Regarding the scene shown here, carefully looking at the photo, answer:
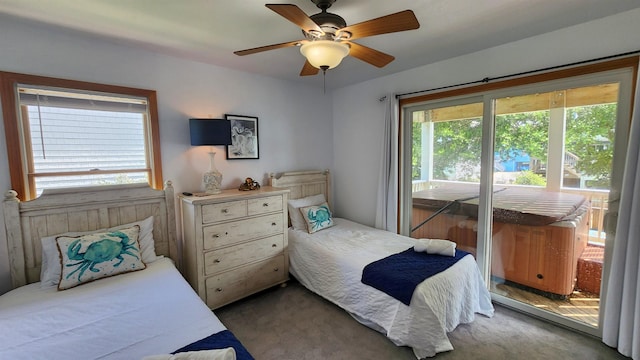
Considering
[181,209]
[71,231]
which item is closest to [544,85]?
[181,209]

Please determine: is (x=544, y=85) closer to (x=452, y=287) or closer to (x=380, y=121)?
(x=380, y=121)

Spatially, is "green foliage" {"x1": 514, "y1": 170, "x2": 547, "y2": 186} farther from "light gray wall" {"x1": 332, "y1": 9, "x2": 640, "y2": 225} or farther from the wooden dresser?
the wooden dresser

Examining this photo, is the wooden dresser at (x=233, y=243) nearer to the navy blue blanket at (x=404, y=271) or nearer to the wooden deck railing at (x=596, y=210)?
the navy blue blanket at (x=404, y=271)

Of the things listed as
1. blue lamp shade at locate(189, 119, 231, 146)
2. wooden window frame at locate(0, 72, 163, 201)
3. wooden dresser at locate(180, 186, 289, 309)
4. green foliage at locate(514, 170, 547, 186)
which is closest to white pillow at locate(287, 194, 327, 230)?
wooden dresser at locate(180, 186, 289, 309)

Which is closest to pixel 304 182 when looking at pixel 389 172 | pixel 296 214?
pixel 296 214

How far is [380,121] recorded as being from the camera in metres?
3.45

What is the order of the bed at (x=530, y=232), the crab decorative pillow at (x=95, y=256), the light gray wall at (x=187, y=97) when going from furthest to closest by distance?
the bed at (x=530, y=232) < the light gray wall at (x=187, y=97) < the crab decorative pillow at (x=95, y=256)

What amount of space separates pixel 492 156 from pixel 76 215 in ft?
12.3

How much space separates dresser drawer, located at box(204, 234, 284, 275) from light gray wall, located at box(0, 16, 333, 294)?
786mm

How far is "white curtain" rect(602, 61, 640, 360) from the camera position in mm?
1810

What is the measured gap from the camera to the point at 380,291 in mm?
2141

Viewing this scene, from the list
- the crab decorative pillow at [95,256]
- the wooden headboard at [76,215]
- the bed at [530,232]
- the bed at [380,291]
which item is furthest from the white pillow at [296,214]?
the bed at [530,232]

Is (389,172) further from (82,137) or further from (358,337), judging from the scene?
(82,137)

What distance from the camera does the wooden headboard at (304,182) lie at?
11.2 feet
